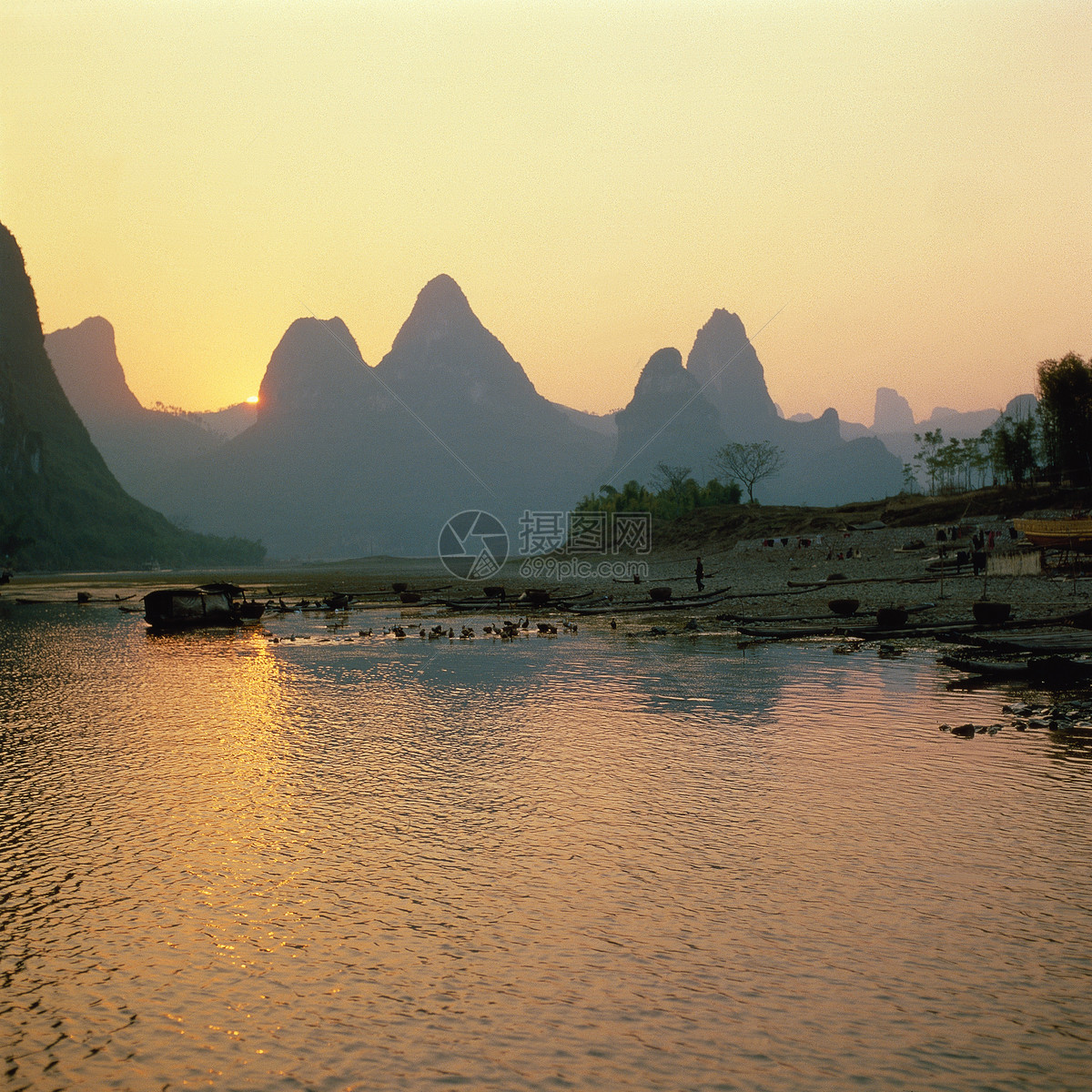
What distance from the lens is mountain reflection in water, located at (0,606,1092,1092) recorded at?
310 inches

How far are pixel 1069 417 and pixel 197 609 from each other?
84581mm

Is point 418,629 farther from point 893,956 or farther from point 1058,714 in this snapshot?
point 893,956

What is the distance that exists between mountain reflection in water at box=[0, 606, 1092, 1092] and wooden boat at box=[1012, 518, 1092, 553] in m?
30.5

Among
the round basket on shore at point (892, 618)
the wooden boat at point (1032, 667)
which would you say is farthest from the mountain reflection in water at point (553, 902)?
the round basket on shore at point (892, 618)

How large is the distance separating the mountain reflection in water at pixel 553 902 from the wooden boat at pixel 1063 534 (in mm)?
30527

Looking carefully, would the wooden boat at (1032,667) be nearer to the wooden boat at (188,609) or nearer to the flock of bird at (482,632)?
the flock of bird at (482,632)

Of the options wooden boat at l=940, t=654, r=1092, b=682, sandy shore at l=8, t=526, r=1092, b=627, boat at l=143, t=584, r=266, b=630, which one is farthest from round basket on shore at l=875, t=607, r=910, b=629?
boat at l=143, t=584, r=266, b=630

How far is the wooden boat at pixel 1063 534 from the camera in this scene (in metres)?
47.3

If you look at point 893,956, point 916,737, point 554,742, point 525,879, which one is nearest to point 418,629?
point 554,742

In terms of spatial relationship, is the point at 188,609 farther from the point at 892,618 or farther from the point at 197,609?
the point at 892,618

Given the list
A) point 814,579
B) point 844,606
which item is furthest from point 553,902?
point 814,579

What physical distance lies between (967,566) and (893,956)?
50.4 metres

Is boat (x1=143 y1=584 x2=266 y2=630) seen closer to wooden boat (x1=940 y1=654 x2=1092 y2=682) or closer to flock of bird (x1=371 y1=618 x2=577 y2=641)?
flock of bird (x1=371 y1=618 x2=577 y2=641)

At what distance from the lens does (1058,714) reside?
20891 millimetres
